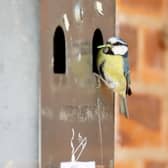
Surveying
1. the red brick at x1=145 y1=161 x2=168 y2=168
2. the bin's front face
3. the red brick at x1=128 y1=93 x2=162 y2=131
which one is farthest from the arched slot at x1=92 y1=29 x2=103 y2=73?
the red brick at x1=145 y1=161 x2=168 y2=168

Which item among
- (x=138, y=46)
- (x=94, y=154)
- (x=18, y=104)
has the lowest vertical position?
(x=94, y=154)

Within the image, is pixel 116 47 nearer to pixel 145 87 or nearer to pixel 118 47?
pixel 118 47

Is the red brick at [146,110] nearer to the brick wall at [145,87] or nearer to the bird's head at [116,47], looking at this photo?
the brick wall at [145,87]

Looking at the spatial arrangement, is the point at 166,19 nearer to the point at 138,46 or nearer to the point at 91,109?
the point at 138,46

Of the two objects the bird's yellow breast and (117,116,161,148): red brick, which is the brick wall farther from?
the bird's yellow breast

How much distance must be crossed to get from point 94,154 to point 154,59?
29 centimetres

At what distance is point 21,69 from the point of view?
3.18ft

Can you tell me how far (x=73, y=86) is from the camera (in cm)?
101

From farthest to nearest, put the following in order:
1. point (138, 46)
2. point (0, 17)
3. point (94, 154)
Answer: point (138, 46), point (94, 154), point (0, 17)

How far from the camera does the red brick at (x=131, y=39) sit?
3.73 ft

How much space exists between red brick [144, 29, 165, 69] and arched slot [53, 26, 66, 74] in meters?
0.26

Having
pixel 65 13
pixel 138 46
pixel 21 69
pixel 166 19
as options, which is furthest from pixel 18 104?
pixel 166 19

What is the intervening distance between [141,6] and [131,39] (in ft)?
0.29

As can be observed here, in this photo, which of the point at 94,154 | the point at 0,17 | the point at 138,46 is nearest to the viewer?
the point at 0,17
